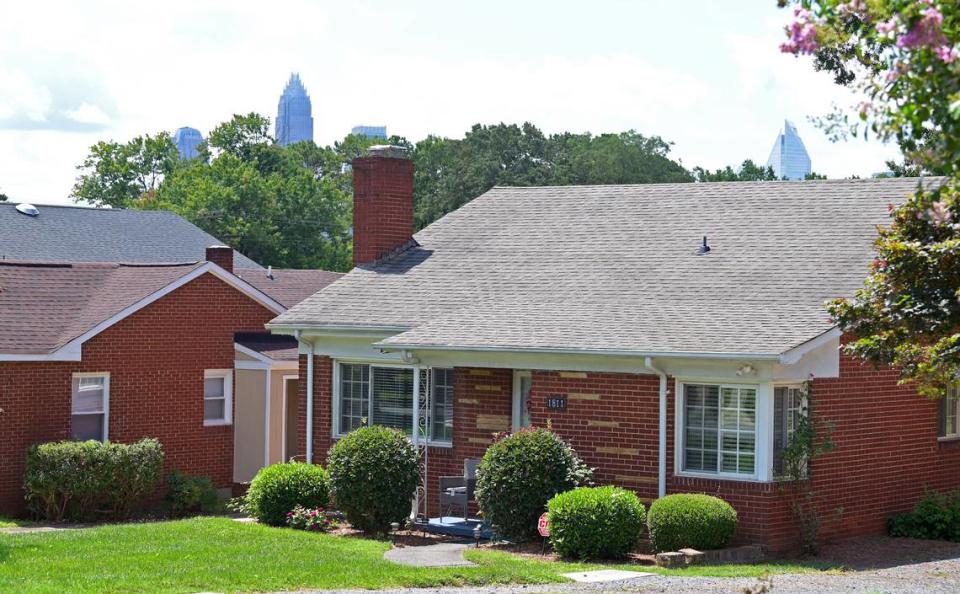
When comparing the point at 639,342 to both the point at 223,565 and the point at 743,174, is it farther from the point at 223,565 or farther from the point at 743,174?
the point at 743,174

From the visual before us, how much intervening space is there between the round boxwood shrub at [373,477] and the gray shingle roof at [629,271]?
1519 millimetres

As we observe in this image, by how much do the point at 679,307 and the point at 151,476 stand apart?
32.4 ft

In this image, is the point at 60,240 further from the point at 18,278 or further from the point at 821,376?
the point at 821,376

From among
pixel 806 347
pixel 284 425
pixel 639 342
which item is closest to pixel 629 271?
pixel 639 342

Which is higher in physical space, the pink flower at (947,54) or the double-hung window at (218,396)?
the pink flower at (947,54)

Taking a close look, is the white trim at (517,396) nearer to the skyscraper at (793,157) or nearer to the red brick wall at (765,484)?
the red brick wall at (765,484)

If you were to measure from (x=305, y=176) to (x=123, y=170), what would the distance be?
553 inches

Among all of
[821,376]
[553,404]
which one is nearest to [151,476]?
[553,404]

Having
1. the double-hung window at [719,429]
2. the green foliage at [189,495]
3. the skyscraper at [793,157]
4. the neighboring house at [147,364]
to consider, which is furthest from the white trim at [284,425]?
the skyscraper at [793,157]

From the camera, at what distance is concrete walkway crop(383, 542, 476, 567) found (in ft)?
54.5

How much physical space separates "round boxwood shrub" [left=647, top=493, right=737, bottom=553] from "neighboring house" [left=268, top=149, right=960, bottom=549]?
700mm

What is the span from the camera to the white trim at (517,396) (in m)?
20.8

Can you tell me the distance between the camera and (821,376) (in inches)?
733

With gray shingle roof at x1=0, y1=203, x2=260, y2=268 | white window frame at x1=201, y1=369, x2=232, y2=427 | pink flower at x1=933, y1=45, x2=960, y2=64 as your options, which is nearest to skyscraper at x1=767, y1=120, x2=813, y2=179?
gray shingle roof at x1=0, y1=203, x2=260, y2=268
